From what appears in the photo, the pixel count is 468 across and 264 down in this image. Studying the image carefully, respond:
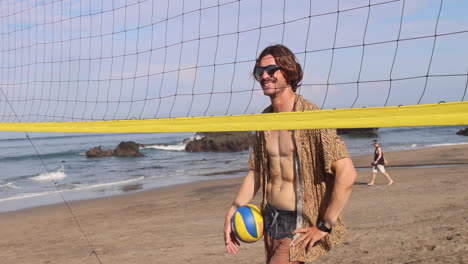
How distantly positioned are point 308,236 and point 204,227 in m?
5.84

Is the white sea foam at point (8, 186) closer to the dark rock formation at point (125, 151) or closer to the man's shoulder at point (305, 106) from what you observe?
the dark rock formation at point (125, 151)

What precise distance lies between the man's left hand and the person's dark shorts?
0.10m

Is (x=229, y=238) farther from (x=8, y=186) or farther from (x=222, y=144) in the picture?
(x=222, y=144)

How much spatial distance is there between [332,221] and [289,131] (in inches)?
21.4

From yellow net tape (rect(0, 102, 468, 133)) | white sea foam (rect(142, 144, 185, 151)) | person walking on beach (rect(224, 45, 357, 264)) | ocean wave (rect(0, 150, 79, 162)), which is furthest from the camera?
white sea foam (rect(142, 144, 185, 151))

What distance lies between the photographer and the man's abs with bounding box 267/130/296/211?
9.04ft

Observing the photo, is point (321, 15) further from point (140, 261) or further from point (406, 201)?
point (406, 201)

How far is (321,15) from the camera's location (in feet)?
11.6

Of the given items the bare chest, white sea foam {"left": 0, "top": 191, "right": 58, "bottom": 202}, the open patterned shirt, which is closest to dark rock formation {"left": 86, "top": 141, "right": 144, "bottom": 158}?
white sea foam {"left": 0, "top": 191, "right": 58, "bottom": 202}

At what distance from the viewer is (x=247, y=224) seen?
9.69 feet

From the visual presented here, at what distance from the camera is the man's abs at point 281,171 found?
276 cm

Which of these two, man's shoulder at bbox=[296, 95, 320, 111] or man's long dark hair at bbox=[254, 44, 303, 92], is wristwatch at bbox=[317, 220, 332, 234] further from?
man's long dark hair at bbox=[254, 44, 303, 92]

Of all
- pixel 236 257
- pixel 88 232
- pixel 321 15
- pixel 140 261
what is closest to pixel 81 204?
pixel 88 232

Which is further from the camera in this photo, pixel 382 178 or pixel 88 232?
pixel 382 178
